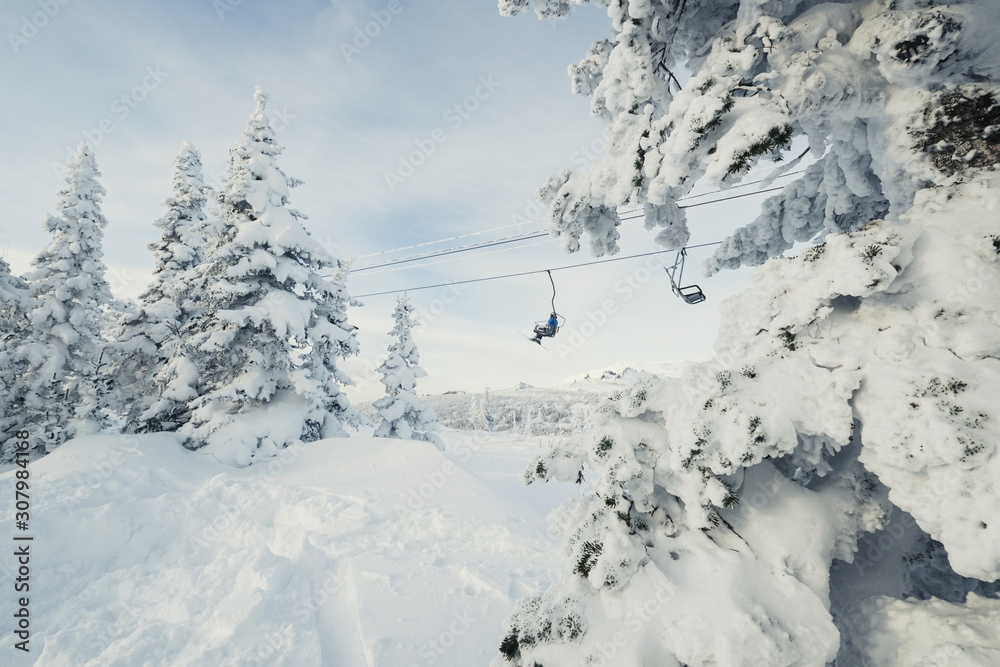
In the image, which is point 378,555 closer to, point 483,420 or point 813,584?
point 813,584

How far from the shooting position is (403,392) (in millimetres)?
20203

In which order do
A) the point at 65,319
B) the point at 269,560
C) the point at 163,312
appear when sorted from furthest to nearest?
1. the point at 65,319
2. the point at 163,312
3. the point at 269,560

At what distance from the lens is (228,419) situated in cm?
1267

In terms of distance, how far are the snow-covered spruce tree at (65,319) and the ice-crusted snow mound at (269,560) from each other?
696 centimetres

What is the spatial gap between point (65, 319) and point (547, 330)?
19531 millimetres

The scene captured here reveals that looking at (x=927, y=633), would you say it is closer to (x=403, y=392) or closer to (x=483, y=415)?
(x=403, y=392)

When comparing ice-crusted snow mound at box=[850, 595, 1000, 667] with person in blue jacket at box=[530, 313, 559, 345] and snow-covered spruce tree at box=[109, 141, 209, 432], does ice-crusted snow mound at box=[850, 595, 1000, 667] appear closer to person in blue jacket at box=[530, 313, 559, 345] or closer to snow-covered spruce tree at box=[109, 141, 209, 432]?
person in blue jacket at box=[530, 313, 559, 345]

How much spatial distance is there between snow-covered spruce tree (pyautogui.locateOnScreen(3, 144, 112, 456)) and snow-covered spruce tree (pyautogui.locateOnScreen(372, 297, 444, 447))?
1079 centimetres

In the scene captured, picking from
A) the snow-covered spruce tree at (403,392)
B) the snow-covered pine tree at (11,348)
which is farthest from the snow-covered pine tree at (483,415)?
the snow-covered pine tree at (11,348)

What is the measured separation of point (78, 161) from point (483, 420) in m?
45.7

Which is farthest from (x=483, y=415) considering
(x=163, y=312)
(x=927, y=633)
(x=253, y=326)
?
(x=927, y=633)

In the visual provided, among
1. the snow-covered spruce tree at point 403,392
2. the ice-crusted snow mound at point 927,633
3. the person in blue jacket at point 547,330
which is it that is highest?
the person in blue jacket at point 547,330

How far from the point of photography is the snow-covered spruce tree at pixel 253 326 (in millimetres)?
12547

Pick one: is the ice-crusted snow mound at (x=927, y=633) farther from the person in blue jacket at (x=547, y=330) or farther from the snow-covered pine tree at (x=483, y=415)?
the snow-covered pine tree at (x=483, y=415)
